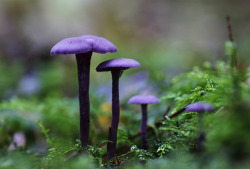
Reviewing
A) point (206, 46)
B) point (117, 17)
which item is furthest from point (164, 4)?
point (206, 46)

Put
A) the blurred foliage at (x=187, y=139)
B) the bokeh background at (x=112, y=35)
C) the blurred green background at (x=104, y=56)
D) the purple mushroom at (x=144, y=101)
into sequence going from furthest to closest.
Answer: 1. the bokeh background at (x=112, y=35)
2. the blurred green background at (x=104, y=56)
3. the purple mushroom at (x=144, y=101)
4. the blurred foliage at (x=187, y=139)

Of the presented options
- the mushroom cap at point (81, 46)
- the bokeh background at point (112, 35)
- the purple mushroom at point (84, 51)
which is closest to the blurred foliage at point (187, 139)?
the purple mushroom at point (84, 51)

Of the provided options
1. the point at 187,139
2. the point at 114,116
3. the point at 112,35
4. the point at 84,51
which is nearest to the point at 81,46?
the point at 84,51

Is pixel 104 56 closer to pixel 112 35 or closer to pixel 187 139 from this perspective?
pixel 112 35

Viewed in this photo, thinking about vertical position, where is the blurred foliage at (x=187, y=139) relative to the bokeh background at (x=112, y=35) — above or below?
below

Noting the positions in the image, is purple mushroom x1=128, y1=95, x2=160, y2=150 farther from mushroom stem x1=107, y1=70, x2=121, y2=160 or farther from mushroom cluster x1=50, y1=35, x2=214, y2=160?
mushroom stem x1=107, y1=70, x2=121, y2=160

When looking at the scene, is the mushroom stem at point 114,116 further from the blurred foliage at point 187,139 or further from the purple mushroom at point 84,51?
the purple mushroom at point 84,51

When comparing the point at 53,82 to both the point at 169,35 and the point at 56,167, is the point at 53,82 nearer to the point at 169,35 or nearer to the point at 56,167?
the point at 56,167

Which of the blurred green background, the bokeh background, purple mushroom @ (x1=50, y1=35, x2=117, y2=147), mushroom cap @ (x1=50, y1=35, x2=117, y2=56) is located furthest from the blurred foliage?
the bokeh background
